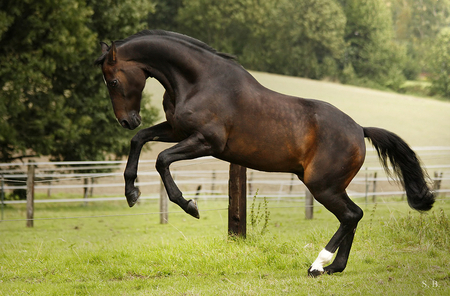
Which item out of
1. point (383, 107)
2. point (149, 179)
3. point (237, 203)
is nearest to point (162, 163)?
point (237, 203)

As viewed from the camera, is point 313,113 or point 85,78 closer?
point 313,113

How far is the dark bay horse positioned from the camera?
4293mm

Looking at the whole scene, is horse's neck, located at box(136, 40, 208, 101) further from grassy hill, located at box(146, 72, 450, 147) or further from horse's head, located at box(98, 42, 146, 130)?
grassy hill, located at box(146, 72, 450, 147)

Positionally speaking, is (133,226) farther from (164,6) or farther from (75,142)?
(164,6)

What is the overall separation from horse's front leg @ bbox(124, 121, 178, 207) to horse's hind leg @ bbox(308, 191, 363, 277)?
1.58 meters

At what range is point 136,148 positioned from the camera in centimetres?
451

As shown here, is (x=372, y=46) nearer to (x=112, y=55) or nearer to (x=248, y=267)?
(x=248, y=267)

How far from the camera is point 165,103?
466 centimetres

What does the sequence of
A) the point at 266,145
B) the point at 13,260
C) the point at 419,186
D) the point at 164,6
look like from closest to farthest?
the point at 266,145 → the point at 419,186 → the point at 13,260 → the point at 164,6

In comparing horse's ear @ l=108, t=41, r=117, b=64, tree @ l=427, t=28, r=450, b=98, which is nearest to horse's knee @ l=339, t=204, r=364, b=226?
horse's ear @ l=108, t=41, r=117, b=64

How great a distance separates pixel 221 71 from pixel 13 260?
3687 millimetres

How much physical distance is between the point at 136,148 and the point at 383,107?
3919cm

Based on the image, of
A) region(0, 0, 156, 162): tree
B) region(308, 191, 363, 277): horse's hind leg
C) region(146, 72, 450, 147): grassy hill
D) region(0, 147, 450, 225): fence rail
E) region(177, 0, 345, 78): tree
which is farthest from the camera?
region(177, 0, 345, 78): tree

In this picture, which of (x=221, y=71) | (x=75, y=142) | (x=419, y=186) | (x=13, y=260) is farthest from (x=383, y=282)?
(x=75, y=142)
